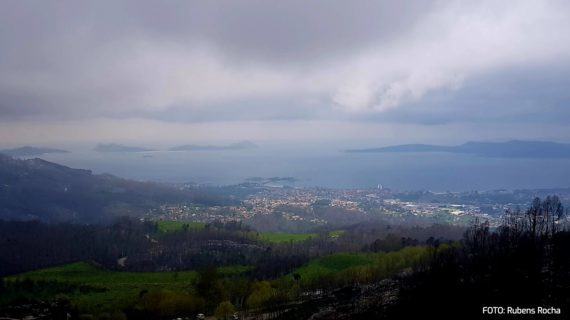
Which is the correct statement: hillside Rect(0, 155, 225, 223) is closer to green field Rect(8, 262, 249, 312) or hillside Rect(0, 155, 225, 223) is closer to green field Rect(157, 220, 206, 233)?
green field Rect(157, 220, 206, 233)

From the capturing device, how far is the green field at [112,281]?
183 feet

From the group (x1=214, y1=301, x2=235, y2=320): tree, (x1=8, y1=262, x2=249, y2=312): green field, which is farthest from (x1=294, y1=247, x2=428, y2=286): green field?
(x1=214, y1=301, x2=235, y2=320): tree

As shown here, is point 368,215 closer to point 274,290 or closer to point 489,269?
point 274,290

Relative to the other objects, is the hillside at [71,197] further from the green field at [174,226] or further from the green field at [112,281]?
the green field at [112,281]

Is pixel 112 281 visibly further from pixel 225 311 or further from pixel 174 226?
pixel 174 226

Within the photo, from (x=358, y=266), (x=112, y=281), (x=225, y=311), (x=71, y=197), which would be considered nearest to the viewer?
(x=225, y=311)

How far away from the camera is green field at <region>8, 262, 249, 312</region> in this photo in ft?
183

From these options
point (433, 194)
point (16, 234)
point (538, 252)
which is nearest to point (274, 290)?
point (538, 252)

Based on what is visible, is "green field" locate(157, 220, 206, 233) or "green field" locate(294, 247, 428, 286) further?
"green field" locate(157, 220, 206, 233)

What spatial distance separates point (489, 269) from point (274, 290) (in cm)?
2342

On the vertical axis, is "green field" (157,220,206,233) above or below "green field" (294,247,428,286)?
below

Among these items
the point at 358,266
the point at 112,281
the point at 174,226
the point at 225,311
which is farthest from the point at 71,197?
the point at 225,311

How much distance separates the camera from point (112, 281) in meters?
70.8

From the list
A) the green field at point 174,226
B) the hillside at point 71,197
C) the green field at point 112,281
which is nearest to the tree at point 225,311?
the green field at point 112,281
